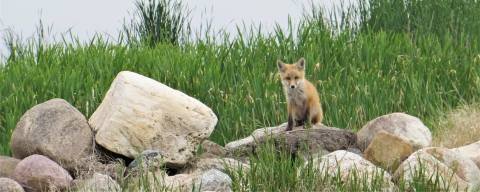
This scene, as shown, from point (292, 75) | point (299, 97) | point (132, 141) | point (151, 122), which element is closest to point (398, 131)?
point (299, 97)

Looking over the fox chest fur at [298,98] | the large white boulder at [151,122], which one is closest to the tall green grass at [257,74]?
the fox chest fur at [298,98]

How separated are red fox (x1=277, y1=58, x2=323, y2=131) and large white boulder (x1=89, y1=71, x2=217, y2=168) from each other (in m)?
1.23

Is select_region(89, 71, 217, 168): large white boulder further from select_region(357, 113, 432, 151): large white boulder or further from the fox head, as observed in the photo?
select_region(357, 113, 432, 151): large white boulder

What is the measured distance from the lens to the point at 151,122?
754 centimetres

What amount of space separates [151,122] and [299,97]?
2.01m

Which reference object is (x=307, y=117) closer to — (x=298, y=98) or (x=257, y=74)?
(x=298, y=98)

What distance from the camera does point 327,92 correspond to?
34.4 feet

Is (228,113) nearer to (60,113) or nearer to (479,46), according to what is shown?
(60,113)

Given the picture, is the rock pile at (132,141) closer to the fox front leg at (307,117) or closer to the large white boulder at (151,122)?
the large white boulder at (151,122)

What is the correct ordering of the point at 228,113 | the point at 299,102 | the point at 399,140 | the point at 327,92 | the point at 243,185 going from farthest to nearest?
the point at 327,92, the point at 228,113, the point at 299,102, the point at 399,140, the point at 243,185

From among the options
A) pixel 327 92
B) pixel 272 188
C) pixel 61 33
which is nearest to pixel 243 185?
pixel 272 188

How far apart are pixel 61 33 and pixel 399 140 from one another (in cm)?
759

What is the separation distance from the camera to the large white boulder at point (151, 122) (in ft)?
24.5

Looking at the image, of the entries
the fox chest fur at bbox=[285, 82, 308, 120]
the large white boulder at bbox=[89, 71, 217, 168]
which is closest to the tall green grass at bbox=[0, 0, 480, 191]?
the fox chest fur at bbox=[285, 82, 308, 120]
